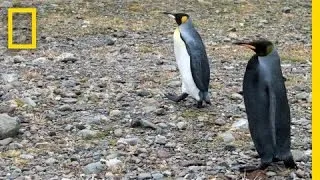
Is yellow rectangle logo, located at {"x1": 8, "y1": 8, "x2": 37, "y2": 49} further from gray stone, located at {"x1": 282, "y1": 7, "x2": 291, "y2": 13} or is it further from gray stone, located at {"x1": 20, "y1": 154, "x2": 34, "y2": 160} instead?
gray stone, located at {"x1": 282, "y1": 7, "x2": 291, "y2": 13}

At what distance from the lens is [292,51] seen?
7.32 metres

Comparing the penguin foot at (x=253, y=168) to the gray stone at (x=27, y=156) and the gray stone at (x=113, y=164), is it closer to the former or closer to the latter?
the gray stone at (x=113, y=164)

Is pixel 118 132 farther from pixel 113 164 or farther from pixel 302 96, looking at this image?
pixel 302 96

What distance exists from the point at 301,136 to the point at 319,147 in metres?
1.36

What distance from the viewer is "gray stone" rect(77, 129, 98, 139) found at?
4.37 meters

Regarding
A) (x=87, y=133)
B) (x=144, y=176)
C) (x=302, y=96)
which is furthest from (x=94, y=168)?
(x=302, y=96)

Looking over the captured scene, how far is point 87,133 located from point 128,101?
906mm

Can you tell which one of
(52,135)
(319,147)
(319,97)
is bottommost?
(52,135)

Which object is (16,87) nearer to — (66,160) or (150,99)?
(150,99)

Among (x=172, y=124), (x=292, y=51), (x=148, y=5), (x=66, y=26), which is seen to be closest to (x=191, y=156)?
(x=172, y=124)

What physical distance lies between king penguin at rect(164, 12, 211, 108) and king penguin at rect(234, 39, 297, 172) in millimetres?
1291

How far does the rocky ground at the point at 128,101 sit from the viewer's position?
3.90 metres

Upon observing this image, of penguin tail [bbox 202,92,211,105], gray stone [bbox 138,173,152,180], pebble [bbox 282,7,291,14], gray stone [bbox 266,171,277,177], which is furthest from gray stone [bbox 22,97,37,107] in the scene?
pebble [bbox 282,7,291,14]

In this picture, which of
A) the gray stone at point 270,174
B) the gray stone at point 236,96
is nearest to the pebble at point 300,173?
the gray stone at point 270,174
